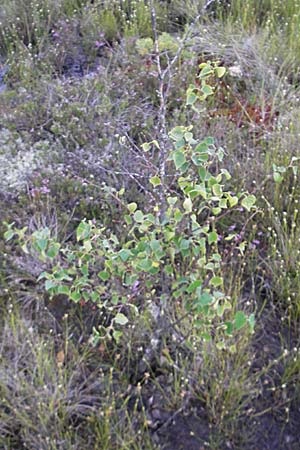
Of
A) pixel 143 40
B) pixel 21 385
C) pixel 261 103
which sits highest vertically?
pixel 143 40

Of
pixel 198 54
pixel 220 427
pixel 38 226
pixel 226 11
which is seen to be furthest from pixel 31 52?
pixel 220 427

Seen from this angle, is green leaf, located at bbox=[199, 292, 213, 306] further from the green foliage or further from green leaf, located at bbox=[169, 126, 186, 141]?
green leaf, located at bbox=[169, 126, 186, 141]

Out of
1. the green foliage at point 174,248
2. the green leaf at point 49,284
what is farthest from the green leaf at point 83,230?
the green leaf at point 49,284

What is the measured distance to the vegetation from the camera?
2.69 m

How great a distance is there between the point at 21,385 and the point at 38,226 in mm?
973

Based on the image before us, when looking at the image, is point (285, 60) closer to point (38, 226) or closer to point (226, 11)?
point (226, 11)

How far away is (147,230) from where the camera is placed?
2.66 m

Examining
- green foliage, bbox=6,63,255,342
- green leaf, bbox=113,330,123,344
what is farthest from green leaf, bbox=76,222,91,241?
green leaf, bbox=113,330,123,344

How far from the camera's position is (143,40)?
4699mm

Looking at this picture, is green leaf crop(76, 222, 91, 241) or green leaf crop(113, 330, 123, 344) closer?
green leaf crop(76, 222, 91, 241)

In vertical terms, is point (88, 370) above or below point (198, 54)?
below

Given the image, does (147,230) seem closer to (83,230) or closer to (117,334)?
(83,230)

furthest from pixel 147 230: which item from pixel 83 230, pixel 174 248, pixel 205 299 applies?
pixel 205 299

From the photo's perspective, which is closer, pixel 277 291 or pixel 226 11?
pixel 277 291
